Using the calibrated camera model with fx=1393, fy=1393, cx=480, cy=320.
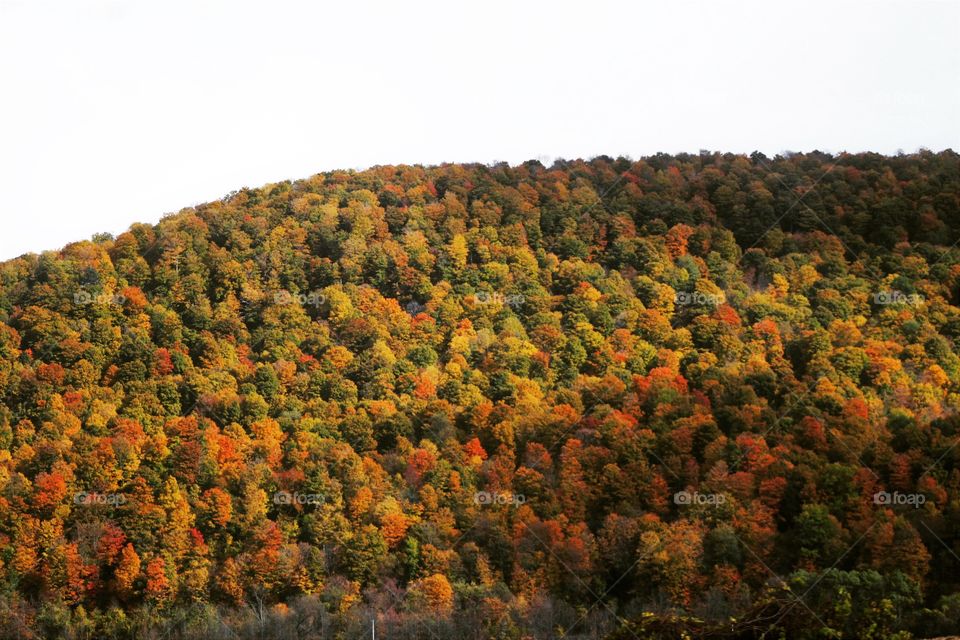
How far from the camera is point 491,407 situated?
97.1 metres

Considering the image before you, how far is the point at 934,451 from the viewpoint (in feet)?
256

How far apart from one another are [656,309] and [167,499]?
136 feet

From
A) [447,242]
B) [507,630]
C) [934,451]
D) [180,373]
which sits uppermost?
[447,242]

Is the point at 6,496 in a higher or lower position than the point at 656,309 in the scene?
lower

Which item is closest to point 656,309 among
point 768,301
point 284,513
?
point 768,301

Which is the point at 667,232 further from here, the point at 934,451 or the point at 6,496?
the point at 6,496

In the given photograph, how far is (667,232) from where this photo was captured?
12356 centimetres

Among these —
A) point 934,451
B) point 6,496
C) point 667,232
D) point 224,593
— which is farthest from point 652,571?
point 667,232

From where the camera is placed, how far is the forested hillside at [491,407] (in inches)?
2997

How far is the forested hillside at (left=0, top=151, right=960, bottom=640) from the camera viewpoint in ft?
250

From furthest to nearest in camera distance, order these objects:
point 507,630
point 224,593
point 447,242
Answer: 1. point 447,242
2. point 224,593
3. point 507,630

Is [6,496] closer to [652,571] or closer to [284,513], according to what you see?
[284,513]

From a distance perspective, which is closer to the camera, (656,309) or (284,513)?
(284,513)

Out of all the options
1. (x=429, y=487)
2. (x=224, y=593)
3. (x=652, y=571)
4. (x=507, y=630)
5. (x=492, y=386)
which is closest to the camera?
(x=507, y=630)
